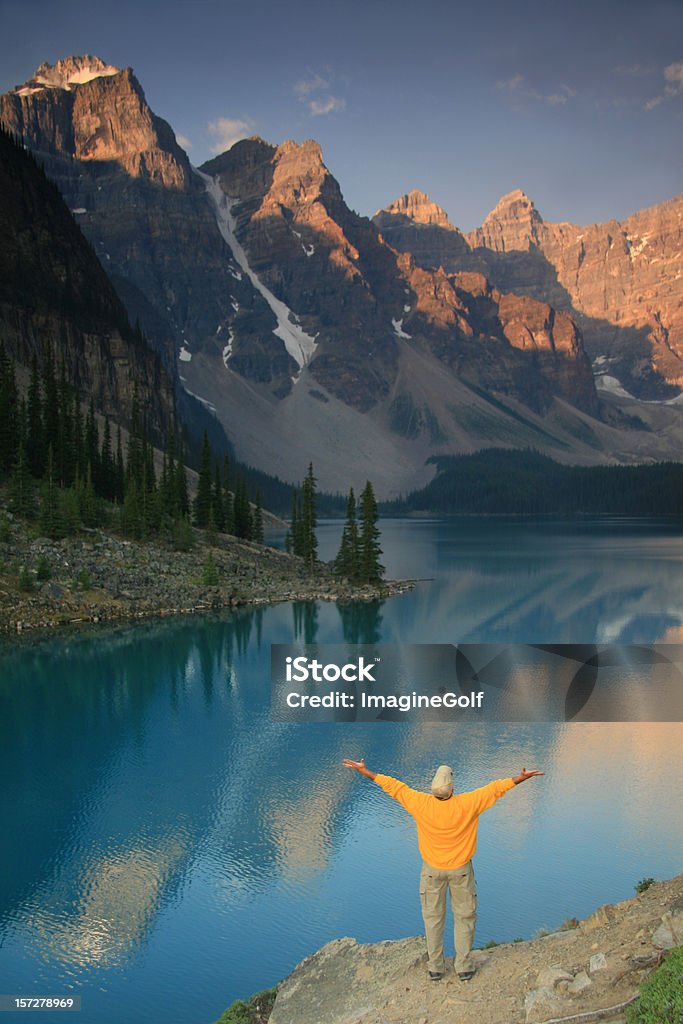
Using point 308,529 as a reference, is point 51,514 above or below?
above

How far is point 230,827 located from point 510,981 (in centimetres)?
1476

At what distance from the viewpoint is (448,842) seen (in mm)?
10867

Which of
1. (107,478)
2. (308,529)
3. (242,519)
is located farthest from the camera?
(242,519)

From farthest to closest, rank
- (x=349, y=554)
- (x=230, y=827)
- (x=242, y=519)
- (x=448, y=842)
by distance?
(x=242, y=519) < (x=349, y=554) < (x=230, y=827) < (x=448, y=842)

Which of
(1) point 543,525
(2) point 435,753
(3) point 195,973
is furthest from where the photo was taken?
(1) point 543,525

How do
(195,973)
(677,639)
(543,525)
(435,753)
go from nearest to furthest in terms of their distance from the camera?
1. (195,973)
2. (435,753)
3. (677,639)
4. (543,525)

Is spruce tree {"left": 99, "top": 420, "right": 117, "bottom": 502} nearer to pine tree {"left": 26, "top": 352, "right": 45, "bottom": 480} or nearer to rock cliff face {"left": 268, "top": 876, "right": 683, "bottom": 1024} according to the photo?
pine tree {"left": 26, "top": 352, "right": 45, "bottom": 480}

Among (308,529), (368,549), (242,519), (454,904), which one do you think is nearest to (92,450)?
(242,519)

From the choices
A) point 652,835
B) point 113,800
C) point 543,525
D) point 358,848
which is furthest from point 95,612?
point 543,525

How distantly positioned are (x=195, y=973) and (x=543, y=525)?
189106 mm

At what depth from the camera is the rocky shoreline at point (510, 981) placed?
10250mm

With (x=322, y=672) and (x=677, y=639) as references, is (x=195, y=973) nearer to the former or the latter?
(x=322, y=672)

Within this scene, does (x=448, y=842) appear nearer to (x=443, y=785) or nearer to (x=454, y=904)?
(x=443, y=785)

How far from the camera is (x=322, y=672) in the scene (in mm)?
47594
